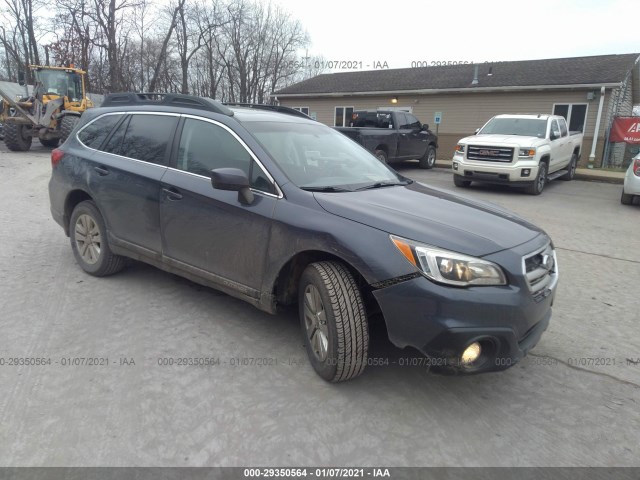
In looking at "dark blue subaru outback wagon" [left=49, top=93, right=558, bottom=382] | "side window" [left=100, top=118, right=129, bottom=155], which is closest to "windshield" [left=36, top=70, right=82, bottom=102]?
"dark blue subaru outback wagon" [left=49, top=93, right=558, bottom=382]

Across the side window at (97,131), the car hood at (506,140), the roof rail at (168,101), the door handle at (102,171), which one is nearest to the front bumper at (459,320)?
the roof rail at (168,101)

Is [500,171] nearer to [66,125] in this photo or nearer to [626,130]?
[626,130]

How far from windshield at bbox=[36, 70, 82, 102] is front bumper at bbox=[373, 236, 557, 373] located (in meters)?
20.6

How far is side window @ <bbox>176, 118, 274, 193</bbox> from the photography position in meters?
3.37

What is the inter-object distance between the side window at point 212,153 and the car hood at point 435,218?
539 millimetres

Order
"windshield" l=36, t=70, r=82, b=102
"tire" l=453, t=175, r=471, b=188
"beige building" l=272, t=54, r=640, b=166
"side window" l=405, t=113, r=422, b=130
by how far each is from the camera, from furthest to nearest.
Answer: "windshield" l=36, t=70, r=82, b=102 < "beige building" l=272, t=54, r=640, b=166 < "side window" l=405, t=113, r=422, b=130 < "tire" l=453, t=175, r=471, b=188

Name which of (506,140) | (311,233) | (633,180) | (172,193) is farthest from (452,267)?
(506,140)

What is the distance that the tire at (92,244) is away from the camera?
4570 mm

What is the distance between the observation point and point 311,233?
9.62 feet

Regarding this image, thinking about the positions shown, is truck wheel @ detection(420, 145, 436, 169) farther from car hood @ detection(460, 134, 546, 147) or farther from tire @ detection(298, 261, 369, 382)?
tire @ detection(298, 261, 369, 382)

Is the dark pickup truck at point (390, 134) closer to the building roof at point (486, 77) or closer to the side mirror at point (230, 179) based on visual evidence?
the building roof at point (486, 77)

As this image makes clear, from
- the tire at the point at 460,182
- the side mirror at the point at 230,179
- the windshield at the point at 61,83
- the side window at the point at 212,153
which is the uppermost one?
the windshield at the point at 61,83

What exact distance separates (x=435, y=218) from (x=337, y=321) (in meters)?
0.88

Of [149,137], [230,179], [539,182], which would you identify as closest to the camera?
[230,179]
